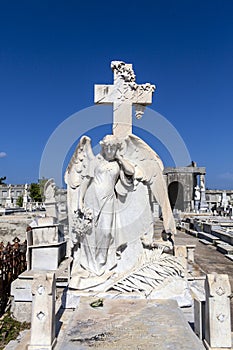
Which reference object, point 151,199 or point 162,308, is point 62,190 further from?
point 162,308

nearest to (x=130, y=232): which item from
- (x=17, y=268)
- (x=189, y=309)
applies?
(x=189, y=309)

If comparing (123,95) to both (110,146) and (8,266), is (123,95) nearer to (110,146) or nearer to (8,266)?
(110,146)

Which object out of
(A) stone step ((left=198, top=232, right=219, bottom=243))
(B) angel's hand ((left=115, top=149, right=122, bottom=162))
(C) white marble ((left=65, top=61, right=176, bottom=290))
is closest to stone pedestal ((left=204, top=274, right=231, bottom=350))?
(C) white marble ((left=65, top=61, right=176, bottom=290))

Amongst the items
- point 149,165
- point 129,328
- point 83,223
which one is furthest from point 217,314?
point 149,165

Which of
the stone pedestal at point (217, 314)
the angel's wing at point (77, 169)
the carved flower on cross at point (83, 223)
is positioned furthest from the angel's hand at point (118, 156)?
the stone pedestal at point (217, 314)

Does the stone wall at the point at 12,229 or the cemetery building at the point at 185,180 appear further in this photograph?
the cemetery building at the point at 185,180

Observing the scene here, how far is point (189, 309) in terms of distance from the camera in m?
4.76

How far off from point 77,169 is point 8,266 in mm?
2774

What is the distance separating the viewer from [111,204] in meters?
5.41

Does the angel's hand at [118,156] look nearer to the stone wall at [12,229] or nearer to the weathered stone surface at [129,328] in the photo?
the weathered stone surface at [129,328]

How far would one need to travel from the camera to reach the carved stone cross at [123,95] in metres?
6.04

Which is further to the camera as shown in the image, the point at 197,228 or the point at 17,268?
the point at 197,228

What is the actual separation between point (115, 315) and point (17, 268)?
4.15m

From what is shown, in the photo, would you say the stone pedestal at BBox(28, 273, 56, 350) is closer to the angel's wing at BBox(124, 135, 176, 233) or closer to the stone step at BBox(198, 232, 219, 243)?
the angel's wing at BBox(124, 135, 176, 233)
